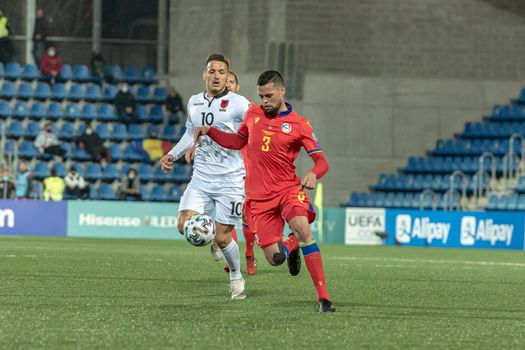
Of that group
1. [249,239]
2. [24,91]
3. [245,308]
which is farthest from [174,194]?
[245,308]

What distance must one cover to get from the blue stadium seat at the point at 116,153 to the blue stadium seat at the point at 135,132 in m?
0.66

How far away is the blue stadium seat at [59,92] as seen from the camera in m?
34.1

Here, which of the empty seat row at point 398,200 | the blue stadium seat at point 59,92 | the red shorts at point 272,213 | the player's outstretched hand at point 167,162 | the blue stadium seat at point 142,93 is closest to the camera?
the red shorts at point 272,213

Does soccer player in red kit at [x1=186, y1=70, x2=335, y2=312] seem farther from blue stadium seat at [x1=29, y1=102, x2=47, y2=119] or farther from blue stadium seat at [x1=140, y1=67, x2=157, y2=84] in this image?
blue stadium seat at [x1=140, y1=67, x2=157, y2=84]

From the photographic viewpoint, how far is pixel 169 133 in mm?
33312

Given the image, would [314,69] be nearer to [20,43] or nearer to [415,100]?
[415,100]

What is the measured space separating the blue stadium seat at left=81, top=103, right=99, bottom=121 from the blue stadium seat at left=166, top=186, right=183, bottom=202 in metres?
3.53

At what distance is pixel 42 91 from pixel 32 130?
1.65m

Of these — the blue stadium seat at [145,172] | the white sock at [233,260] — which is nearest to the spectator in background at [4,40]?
the blue stadium seat at [145,172]

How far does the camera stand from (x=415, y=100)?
109 ft

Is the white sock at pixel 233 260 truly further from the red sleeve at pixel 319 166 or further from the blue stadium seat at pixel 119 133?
the blue stadium seat at pixel 119 133

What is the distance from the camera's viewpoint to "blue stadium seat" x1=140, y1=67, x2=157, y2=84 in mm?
35156

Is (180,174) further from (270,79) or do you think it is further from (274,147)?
(270,79)

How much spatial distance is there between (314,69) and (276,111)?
2288 centimetres
